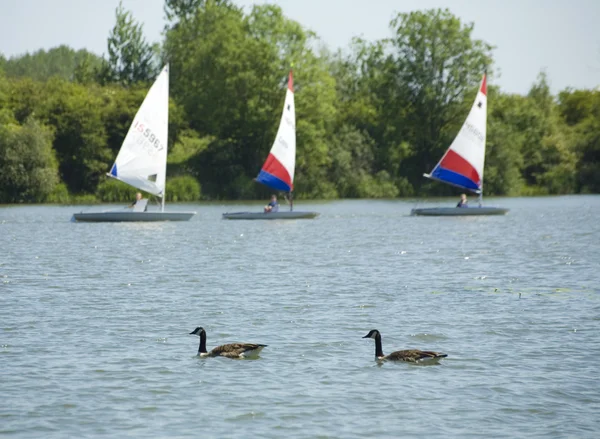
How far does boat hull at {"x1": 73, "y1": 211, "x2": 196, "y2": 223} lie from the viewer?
179 feet

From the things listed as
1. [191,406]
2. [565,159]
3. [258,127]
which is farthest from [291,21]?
[191,406]

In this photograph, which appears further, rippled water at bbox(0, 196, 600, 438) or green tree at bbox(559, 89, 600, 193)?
green tree at bbox(559, 89, 600, 193)

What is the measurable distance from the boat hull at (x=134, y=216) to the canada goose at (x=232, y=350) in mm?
36335

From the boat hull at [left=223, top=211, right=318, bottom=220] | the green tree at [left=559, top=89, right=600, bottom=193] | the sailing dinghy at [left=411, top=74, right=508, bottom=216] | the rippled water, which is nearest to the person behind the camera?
the rippled water

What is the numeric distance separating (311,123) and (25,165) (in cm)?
2422

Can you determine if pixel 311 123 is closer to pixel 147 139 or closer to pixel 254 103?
pixel 254 103

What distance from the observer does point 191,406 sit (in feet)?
48.1

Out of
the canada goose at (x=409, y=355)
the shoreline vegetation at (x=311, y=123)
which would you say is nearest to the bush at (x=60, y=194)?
the shoreline vegetation at (x=311, y=123)

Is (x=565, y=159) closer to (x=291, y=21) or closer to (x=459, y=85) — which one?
(x=459, y=85)

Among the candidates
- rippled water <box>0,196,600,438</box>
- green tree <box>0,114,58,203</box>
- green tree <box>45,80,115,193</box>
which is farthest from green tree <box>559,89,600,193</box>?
rippled water <box>0,196,600,438</box>

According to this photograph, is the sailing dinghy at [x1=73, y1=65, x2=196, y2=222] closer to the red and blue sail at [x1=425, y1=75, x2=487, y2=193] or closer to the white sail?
the white sail

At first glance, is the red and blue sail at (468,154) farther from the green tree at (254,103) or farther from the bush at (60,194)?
the bush at (60,194)

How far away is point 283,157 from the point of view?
6094 centimetres

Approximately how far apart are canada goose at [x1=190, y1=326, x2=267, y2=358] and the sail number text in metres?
38.6
